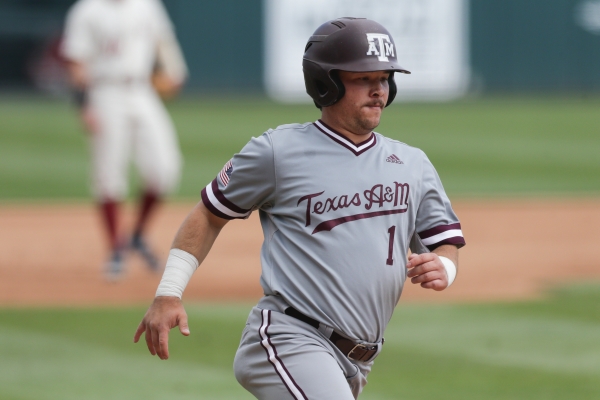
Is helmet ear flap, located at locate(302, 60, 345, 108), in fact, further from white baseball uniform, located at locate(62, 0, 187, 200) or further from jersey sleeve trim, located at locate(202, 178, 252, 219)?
white baseball uniform, located at locate(62, 0, 187, 200)

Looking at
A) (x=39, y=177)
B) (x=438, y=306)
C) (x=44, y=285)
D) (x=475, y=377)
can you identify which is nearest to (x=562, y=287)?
(x=438, y=306)

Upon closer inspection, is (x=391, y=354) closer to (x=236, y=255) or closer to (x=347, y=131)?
(x=347, y=131)

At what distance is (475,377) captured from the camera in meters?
5.46

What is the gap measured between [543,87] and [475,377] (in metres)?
19.0

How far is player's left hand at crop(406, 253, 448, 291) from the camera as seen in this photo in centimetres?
330

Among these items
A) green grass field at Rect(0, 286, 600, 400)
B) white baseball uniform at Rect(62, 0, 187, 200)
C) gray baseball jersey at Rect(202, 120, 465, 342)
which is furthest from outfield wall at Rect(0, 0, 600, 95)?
gray baseball jersey at Rect(202, 120, 465, 342)

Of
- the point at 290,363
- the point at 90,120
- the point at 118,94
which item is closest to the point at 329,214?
the point at 290,363

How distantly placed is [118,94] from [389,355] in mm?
3487

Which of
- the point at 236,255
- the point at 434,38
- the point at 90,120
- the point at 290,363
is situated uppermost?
the point at 290,363

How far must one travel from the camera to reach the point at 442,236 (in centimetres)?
356

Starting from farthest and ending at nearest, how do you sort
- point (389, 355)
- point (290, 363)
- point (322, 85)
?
point (389, 355) → point (322, 85) → point (290, 363)

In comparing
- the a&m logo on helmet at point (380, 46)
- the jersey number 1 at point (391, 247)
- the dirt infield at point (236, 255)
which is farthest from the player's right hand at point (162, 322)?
the dirt infield at point (236, 255)

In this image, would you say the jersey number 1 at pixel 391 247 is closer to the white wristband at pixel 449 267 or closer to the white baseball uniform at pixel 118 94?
the white wristband at pixel 449 267

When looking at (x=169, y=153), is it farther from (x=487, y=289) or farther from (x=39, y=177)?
(x=39, y=177)
